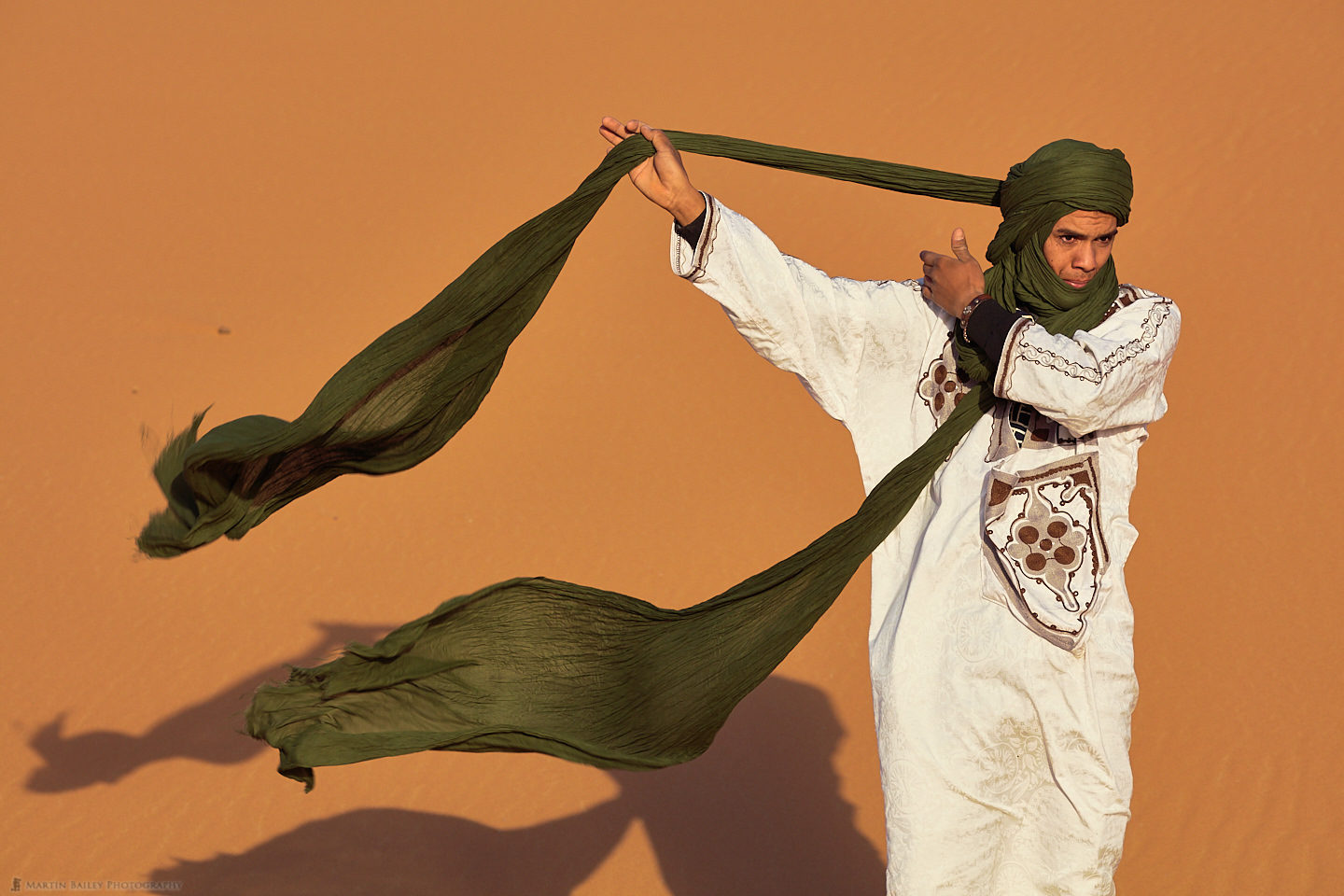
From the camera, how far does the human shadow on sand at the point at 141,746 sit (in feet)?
22.6

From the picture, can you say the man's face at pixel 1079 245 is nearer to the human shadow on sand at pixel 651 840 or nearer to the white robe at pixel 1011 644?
the white robe at pixel 1011 644

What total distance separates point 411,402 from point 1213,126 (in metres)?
11.8

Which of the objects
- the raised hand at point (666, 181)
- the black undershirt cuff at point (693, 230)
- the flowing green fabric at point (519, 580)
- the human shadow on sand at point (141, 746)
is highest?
the raised hand at point (666, 181)

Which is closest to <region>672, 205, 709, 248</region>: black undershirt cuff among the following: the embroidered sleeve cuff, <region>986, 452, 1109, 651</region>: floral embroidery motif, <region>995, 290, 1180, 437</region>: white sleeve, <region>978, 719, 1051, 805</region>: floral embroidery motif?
the embroidered sleeve cuff

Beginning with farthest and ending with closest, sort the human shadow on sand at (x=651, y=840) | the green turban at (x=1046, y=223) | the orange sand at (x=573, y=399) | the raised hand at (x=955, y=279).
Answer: the orange sand at (x=573, y=399) → the human shadow on sand at (x=651, y=840) → the raised hand at (x=955, y=279) → the green turban at (x=1046, y=223)

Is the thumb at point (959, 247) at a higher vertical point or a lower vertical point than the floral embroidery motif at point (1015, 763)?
higher

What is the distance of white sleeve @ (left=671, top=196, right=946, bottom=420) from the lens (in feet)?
10.7

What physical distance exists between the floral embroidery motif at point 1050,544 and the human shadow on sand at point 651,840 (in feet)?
11.6

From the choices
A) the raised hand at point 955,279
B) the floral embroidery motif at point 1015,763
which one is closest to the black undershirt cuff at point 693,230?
the raised hand at point 955,279

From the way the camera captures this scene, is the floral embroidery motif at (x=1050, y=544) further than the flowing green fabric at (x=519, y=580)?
No

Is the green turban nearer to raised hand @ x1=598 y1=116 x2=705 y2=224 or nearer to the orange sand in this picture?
raised hand @ x1=598 y1=116 x2=705 y2=224

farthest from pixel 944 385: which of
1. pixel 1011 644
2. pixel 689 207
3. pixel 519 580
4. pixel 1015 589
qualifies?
pixel 519 580

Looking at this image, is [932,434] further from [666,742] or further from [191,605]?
[191,605]

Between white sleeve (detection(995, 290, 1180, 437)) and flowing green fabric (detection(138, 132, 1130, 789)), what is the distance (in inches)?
5.9
